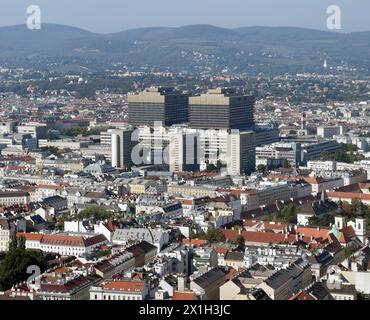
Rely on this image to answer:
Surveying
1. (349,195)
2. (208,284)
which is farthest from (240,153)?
(208,284)

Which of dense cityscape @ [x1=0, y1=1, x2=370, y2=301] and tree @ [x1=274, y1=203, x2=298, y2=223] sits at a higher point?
dense cityscape @ [x1=0, y1=1, x2=370, y2=301]

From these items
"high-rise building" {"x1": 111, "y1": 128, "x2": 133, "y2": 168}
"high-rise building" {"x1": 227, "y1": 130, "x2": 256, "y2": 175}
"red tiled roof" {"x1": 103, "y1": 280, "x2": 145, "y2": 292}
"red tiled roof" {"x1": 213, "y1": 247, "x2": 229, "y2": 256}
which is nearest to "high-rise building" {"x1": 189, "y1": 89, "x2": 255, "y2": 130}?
"high-rise building" {"x1": 111, "y1": 128, "x2": 133, "y2": 168}

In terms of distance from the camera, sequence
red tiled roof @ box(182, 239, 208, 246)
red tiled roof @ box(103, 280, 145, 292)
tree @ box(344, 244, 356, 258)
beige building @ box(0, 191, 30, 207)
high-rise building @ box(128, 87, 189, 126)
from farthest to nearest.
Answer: high-rise building @ box(128, 87, 189, 126) < beige building @ box(0, 191, 30, 207) < red tiled roof @ box(182, 239, 208, 246) < tree @ box(344, 244, 356, 258) < red tiled roof @ box(103, 280, 145, 292)

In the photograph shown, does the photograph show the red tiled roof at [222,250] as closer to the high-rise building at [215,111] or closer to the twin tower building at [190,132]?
the twin tower building at [190,132]

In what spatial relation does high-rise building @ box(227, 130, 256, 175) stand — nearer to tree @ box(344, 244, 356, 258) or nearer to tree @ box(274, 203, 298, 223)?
tree @ box(274, 203, 298, 223)

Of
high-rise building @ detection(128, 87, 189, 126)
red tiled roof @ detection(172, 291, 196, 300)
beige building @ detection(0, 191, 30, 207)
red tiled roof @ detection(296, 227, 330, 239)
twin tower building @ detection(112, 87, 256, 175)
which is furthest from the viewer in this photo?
high-rise building @ detection(128, 87, 189, 126)

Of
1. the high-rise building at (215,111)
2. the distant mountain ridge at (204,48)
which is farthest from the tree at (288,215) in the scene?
the distant mountain ridge at (204,48)

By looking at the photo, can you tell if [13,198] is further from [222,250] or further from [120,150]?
[222,250]
